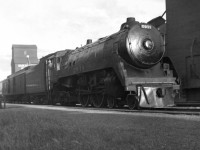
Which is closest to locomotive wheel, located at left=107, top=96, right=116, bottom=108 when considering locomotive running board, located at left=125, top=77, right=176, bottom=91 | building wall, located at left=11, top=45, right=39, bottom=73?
locomotive running board, located at left=125, top=77, right=176, bottom=91

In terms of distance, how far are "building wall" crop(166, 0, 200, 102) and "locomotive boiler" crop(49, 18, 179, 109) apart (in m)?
1.72

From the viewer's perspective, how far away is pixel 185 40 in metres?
16.2

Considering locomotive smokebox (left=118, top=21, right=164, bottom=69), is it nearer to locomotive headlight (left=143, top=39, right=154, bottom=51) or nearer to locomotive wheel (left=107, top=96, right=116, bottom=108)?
locomotive headlight (left=143, top=39, right=154, bottom=51)

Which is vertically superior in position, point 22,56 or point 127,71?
point 22,56

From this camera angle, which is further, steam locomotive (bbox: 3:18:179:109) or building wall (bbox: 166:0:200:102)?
building wall (bbox: 166:0:200:102)

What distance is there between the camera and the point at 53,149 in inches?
175

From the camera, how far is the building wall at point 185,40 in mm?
15508

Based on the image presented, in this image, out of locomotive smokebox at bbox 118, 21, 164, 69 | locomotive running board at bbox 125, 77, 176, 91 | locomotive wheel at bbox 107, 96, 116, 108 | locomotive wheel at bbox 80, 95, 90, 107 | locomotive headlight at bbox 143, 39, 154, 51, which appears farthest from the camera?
locomotive wheel at bbox 80, 95, 90, 107

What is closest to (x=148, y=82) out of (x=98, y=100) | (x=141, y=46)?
(x=141, y=46)

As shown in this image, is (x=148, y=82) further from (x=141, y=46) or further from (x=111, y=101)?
(x=111, y=101)

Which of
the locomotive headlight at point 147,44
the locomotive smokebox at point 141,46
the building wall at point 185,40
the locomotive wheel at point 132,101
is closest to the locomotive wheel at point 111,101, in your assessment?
the locomotive wheel at point 132,101

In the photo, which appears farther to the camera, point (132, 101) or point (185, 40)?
point (185, 40)

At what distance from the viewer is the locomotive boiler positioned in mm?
12898

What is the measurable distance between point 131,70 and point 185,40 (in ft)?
13.7
